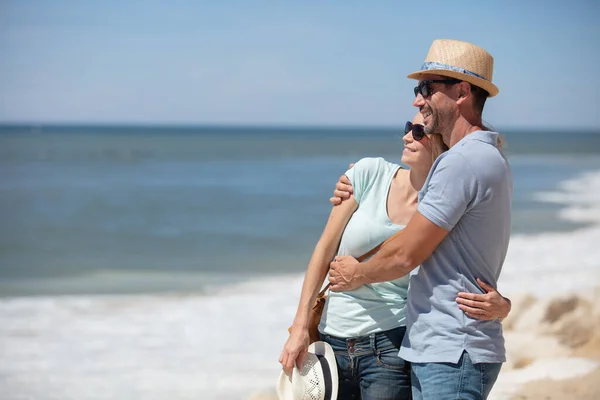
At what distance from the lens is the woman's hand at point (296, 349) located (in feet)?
9.41

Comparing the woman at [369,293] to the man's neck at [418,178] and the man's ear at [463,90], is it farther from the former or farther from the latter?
the man's ear at [463,90]

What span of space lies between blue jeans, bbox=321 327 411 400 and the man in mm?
165

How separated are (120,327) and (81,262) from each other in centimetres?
476

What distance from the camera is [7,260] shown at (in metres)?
12.9

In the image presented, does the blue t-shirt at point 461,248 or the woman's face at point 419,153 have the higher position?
the woman's face at point 419,153

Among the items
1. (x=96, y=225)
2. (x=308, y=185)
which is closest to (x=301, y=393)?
(x=96, y=225)

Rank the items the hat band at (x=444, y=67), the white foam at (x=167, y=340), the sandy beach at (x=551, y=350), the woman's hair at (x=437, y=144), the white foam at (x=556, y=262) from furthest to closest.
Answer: the white foam at (x=556, y=262), the white foam at (x=167, y=340), the sandy beach at (x=551, y=350), the woman's hair at (x=437, y=144), the hat band at (x=444, y=67)

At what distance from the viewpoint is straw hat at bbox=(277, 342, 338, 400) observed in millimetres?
2805

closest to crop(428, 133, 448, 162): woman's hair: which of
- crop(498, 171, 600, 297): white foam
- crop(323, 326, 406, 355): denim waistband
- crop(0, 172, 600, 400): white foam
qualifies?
crop(323, 326, 406, 355): denim waistband

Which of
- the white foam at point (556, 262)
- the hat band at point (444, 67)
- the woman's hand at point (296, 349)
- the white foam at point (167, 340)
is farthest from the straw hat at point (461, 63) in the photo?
the white foam at point (556, 262)

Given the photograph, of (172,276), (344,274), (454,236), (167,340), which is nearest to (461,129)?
(454,236)

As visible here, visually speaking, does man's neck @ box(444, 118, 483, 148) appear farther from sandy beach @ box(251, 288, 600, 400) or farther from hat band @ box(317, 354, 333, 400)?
sandy beach @ box(251, 288, 600, 400)

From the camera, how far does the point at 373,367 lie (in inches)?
110

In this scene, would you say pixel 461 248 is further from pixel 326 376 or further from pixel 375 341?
pixel 326 376
